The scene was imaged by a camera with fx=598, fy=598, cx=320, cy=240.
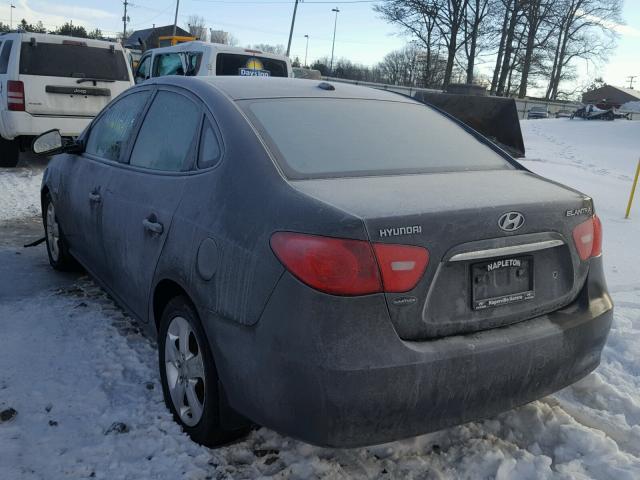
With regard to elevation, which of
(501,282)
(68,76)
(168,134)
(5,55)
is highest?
(5,55)

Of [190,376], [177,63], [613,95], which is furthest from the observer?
[613,95]

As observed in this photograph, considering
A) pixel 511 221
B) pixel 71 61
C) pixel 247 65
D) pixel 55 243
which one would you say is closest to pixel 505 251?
pixel 511 221

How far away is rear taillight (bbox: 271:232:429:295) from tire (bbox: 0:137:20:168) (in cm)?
909

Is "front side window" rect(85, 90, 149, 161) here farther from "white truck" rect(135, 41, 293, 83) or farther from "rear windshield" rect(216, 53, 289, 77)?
"rear windshield" rect(216, 53, 289, 77)

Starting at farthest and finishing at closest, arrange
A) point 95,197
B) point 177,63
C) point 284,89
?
point 177,63
point 95,197
point 284,89

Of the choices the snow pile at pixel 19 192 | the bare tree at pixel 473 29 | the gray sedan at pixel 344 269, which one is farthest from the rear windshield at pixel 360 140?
the bare tree at pixel 473 29

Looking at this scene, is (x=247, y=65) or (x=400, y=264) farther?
(x=247, y=65)

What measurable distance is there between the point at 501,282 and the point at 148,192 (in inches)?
68.9

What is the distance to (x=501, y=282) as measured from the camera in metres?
2.23

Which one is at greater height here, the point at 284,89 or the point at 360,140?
the point at 284,89

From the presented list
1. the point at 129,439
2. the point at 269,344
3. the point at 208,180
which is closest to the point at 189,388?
the point at 129,439

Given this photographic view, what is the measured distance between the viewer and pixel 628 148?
72.3 feet

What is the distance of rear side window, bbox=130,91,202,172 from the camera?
2.86m

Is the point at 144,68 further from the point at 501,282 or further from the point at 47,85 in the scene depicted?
the point at 501,282
